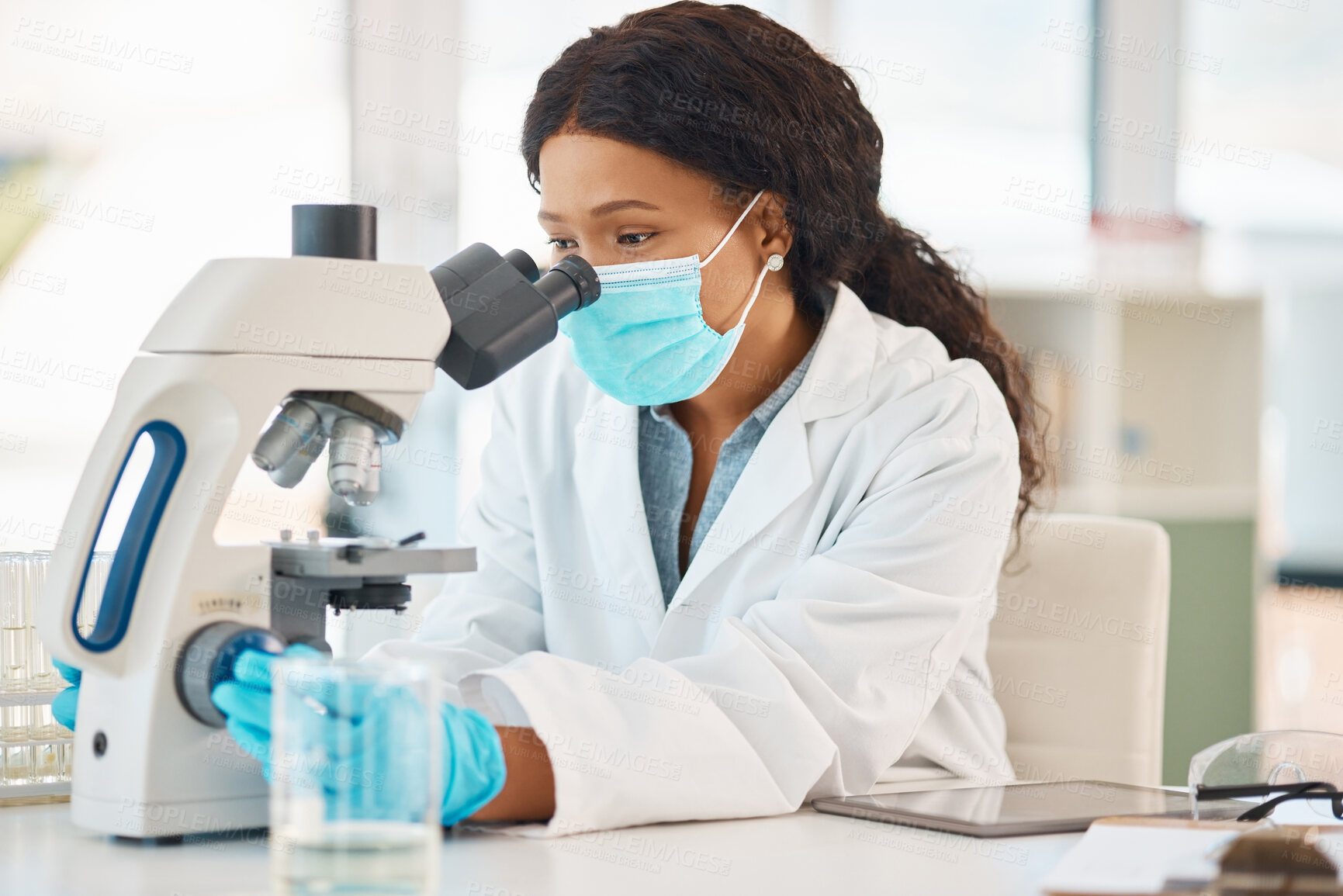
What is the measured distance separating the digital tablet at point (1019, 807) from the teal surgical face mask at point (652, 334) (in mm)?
564

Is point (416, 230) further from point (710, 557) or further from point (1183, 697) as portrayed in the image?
point (1183, 697)

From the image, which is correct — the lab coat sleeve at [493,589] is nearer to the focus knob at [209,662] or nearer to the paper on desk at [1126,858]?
the focus knob at [209,662]

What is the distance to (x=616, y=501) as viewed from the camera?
168cm

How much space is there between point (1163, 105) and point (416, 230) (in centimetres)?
219

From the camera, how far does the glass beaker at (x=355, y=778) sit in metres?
0.76

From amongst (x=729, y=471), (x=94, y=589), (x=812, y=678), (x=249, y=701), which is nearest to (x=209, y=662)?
(x=249, y=701)

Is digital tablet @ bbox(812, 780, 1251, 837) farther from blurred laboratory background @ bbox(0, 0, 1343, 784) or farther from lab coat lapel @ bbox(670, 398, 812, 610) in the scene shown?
blurred laboratory background @ bbox(0, 0, 1343, 784)

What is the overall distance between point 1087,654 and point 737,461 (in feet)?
1.58

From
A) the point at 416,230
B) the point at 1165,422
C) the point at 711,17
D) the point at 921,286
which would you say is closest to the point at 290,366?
the point at 711,17

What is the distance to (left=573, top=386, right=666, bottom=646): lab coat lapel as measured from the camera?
5.39 feet

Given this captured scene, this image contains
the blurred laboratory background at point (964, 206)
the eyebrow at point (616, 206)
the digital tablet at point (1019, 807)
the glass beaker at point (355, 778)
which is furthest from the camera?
the blurred laboratory background at point (964, 206)

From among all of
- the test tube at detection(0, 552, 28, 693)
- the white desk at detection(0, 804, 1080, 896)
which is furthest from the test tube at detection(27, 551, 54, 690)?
the white desk at detection(0, 804, 1080, 896)

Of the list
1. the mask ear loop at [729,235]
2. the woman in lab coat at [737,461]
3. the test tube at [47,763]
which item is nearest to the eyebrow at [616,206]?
the woman in lab coat at [737,461]

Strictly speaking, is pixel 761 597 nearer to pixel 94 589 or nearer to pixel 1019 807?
pixel 1019 807
